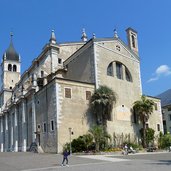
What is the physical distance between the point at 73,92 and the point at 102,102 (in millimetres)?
3966

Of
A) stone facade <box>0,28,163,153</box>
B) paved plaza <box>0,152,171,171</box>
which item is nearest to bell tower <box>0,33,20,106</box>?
stone facade <box>0,28,163,153</box>

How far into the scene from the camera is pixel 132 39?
48.6 m

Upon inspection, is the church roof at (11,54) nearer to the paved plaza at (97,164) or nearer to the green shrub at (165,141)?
the green shrub at (165,141)

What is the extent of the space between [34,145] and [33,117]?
3.98 metres

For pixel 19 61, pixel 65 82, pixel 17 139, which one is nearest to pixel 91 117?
pixel 65 82

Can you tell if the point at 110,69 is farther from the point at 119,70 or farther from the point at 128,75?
the point at 128,75

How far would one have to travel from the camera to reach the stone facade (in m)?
34.5

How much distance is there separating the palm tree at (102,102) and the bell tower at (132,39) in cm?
1374

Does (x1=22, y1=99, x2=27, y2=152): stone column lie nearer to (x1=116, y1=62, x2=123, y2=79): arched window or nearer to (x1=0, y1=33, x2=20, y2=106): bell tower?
(x1=116, y1=62, x2=123, y2=79): arched window

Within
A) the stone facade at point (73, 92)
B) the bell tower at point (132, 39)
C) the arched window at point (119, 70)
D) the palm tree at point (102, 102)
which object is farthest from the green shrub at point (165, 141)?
the bell tower at point (132, 39)

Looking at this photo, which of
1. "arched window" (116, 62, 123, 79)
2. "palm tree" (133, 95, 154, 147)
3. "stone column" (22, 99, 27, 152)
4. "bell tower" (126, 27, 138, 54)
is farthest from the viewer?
"bell tower" (126, 27, 138, 54)

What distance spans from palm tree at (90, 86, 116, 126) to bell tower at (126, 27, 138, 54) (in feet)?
45.1

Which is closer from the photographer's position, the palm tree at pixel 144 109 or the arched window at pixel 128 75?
the palm tree at pixel 144 109

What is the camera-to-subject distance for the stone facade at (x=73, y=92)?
34.5m
